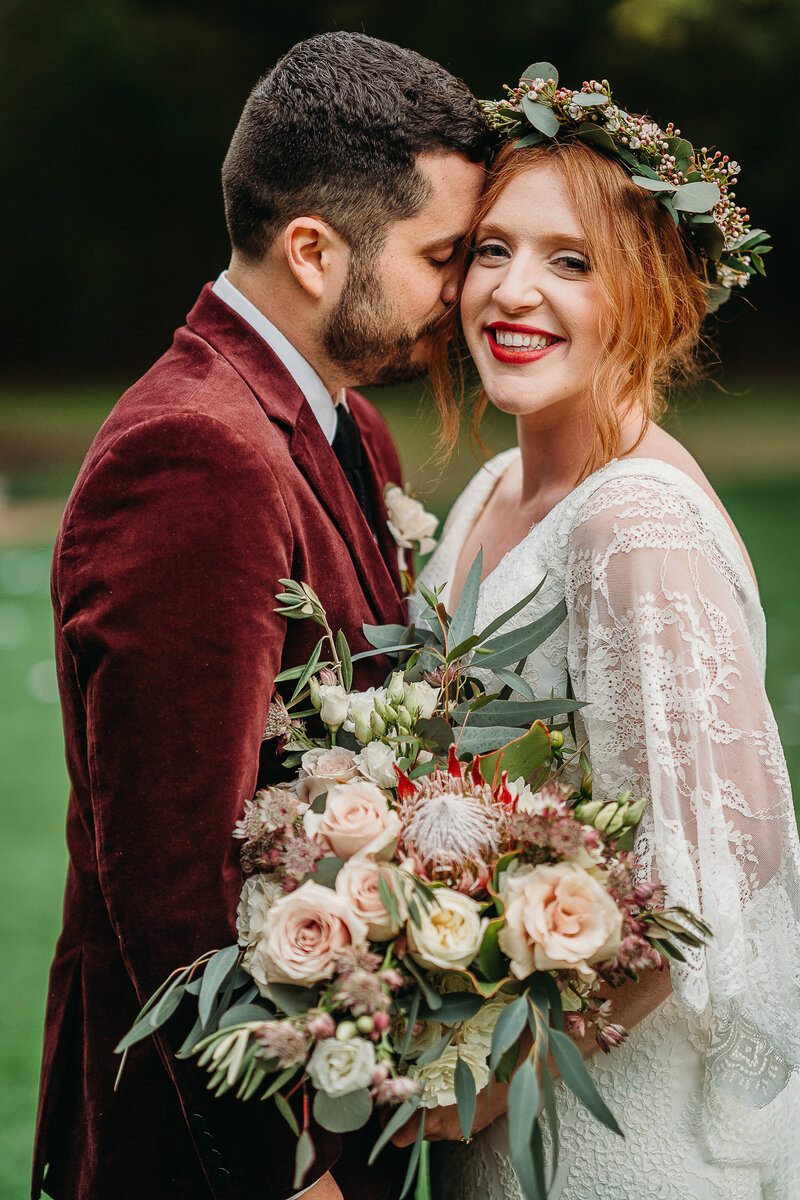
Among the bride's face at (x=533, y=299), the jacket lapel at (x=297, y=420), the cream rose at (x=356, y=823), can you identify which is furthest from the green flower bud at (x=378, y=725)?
the bride's face at (x=533, y=299)

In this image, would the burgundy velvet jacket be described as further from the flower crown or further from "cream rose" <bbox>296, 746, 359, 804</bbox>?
the flower crown

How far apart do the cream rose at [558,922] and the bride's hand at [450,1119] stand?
43cm

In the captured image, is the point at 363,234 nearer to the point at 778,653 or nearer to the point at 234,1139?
the point at 234,1139

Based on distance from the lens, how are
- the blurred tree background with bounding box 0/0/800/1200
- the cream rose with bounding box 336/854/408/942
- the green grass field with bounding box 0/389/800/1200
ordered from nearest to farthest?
the cream rose with bounding box 336/854/408/942
the green grass field with bounding box 0/389/800/1200
the blurred tree background with bounding box 0/0/800/1200

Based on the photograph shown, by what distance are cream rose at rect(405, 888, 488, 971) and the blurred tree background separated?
766 cm

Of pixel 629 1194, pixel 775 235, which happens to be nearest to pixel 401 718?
pixel 629 1194

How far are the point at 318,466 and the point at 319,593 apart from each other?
0.72 ft

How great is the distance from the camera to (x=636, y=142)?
1.80 meters

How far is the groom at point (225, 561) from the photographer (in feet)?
4.56

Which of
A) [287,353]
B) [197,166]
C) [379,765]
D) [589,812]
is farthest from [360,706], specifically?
[197,166]

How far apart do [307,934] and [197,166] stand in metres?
15.8

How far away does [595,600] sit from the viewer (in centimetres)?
157

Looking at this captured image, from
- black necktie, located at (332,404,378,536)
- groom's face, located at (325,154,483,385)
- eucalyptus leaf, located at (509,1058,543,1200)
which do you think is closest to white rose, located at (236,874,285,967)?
eucalyptus leaf, located at (509,1058,543,1200)

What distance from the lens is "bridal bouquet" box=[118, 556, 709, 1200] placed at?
1.15 m
